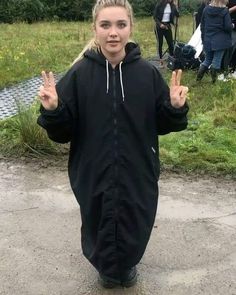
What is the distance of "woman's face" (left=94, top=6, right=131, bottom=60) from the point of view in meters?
2.79

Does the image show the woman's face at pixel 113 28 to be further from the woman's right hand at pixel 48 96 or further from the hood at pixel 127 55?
the woman's right hand at pixel 48 96

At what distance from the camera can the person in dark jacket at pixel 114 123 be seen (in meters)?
2.81

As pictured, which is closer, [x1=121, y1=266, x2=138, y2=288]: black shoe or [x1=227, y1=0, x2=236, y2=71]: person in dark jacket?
[x1=121, y1=266, x2=138, y2=288]: black shoe

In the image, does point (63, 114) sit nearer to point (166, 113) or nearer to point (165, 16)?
point (166, 113)

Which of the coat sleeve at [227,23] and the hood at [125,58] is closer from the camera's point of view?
the hood at [125,58]

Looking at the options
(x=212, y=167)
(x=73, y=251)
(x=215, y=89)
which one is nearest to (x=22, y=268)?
(x=73, y=251)

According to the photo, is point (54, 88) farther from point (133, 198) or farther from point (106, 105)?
point (133, 198)

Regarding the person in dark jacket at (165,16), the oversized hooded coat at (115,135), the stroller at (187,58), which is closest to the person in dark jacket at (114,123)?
the oversized hooded coat at (115,135)

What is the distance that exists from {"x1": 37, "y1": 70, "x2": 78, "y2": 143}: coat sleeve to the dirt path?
976 millimetres

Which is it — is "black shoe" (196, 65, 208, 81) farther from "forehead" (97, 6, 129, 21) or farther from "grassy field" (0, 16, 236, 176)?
"forehead" (97, 6, 129, 21)

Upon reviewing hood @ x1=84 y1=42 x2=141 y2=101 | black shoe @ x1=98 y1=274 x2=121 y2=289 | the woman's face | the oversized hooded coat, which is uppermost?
the woman's face

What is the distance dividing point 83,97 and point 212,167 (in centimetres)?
239

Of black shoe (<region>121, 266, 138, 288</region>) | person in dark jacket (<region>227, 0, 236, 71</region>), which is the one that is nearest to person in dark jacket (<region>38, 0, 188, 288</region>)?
black shoe (<region>121, 266, 138, 288</region>)

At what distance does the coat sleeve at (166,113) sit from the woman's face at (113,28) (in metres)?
0.30
